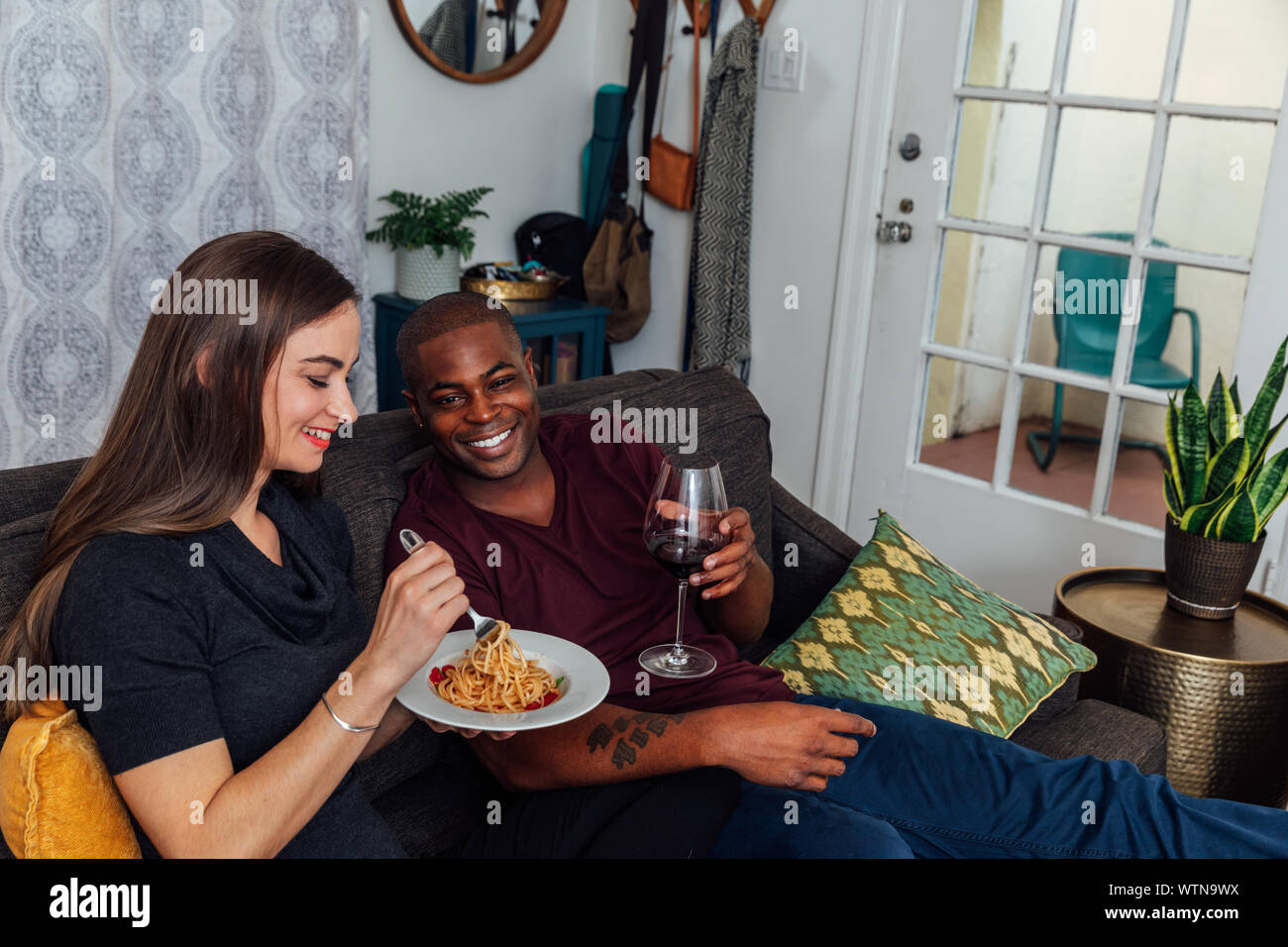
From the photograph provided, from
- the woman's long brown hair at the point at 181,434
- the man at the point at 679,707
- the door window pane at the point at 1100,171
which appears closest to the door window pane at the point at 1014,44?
the door window pane at the point at 1100,171

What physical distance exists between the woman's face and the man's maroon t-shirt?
11.6 inches

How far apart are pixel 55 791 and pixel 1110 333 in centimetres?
251

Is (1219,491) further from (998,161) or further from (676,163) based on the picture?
(676,163)

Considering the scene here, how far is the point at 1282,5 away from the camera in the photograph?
8.40ft

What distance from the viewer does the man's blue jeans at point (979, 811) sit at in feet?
4.61

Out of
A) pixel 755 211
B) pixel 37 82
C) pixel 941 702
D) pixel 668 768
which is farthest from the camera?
pixel 755 211

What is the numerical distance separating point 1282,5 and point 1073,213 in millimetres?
591

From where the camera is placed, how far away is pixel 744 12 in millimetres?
3350

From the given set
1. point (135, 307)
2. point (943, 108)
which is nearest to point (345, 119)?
point (135, 307)

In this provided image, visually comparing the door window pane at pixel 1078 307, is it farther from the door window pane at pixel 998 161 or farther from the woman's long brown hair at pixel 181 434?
the woman's long brown hair at pixel 181 434

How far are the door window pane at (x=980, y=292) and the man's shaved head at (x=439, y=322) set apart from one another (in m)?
1.74

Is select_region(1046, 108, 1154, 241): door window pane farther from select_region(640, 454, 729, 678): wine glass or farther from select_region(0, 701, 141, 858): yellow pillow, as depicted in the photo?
select_region(0, 701, 141, 858): yellow pillow
